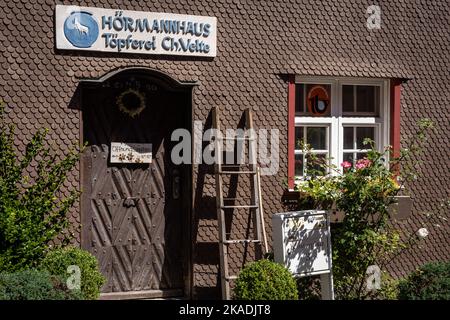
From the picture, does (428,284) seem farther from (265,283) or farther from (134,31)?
(134,31)

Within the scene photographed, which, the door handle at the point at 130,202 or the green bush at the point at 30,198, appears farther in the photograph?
the door handle at the point at 130,202

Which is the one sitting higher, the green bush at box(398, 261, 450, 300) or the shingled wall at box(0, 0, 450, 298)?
the shingled wall at box(0, 0, 450, 298)

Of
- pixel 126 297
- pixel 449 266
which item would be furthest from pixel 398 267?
pixel 126 297

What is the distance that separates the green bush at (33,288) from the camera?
7.07 meters

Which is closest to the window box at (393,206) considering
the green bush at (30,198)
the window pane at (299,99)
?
the window pane at (299,99)

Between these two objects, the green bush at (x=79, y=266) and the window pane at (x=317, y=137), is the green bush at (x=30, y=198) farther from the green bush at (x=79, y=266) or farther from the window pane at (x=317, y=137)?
the window pane at (x=317, y=137)

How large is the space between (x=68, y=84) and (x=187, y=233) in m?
2.33

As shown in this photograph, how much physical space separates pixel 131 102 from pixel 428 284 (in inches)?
159

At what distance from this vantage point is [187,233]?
9781mm

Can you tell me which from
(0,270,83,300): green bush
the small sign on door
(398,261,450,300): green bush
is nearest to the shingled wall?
the small sign on door

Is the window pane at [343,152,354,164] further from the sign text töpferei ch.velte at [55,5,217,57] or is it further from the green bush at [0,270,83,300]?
the green bush at [0,270,83,300]

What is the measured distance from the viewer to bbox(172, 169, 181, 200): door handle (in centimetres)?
983

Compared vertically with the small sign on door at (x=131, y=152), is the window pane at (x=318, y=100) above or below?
above

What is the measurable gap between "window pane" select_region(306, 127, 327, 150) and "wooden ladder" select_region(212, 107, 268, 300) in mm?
1049
